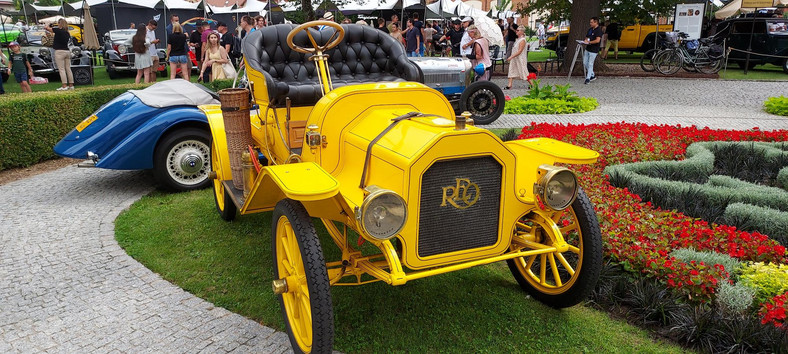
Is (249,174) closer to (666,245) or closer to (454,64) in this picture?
(666,245)

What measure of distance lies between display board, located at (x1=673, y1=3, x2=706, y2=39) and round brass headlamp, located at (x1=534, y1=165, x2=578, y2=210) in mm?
17808

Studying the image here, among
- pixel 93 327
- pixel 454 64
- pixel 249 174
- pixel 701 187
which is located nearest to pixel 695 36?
pixel 454 64

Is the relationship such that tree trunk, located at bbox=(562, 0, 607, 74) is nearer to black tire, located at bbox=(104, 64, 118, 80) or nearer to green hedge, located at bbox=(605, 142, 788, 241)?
green hedge, located at bbox=(605, 142, 788, 241)

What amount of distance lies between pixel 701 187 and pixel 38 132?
316 inches

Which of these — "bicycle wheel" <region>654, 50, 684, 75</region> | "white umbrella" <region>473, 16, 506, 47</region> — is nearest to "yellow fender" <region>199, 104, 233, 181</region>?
"white umbrella" <region>473, 16, 506, 47</region>

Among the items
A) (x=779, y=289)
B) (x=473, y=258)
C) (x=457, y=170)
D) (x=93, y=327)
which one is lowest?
(x=93, y=327)

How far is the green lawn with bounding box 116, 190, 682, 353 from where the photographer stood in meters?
3.17

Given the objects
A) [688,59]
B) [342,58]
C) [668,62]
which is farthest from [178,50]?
[688,59]

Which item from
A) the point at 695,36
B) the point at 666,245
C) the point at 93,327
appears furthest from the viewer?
the point at 695,36

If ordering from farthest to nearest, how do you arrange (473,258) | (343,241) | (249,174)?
1. (249,174)
2. (343,241)
3. (473,258)

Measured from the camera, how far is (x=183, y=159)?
238 inches

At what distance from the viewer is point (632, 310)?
3.44 m

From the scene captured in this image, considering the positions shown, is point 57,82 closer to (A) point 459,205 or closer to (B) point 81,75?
(B) point 81,75

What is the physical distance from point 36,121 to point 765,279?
8.20 m
